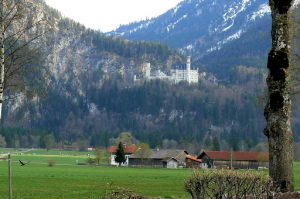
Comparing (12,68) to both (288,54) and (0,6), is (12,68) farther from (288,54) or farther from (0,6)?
(288,54)

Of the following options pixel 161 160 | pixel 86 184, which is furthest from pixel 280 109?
pixel 161 160

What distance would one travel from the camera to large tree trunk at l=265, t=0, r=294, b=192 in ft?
46.6

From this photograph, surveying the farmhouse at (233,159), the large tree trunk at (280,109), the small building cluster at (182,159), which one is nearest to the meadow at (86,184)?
the large tree trunk at (280,109)

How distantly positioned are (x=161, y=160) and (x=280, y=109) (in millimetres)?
126090

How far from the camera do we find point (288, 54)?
47.3ft

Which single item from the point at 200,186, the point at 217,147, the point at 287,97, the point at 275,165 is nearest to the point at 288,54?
the point at 287,97

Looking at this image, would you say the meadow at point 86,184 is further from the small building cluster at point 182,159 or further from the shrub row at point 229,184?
the small building cluster at point 182,159

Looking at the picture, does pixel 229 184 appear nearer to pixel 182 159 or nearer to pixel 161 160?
pixel 161 160

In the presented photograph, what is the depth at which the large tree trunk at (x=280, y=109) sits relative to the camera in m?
14.2

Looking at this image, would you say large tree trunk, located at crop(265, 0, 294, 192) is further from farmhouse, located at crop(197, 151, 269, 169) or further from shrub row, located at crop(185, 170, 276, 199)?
farmhouse, located at crop(197, 151, 269, 169)

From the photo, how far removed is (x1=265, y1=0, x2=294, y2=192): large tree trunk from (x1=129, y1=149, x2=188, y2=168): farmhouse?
124203 mm

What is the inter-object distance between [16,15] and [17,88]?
2331 millimetres

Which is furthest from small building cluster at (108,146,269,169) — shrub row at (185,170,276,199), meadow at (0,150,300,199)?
shrub row at (185,170,276,199)

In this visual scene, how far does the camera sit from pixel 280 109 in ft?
46.8
